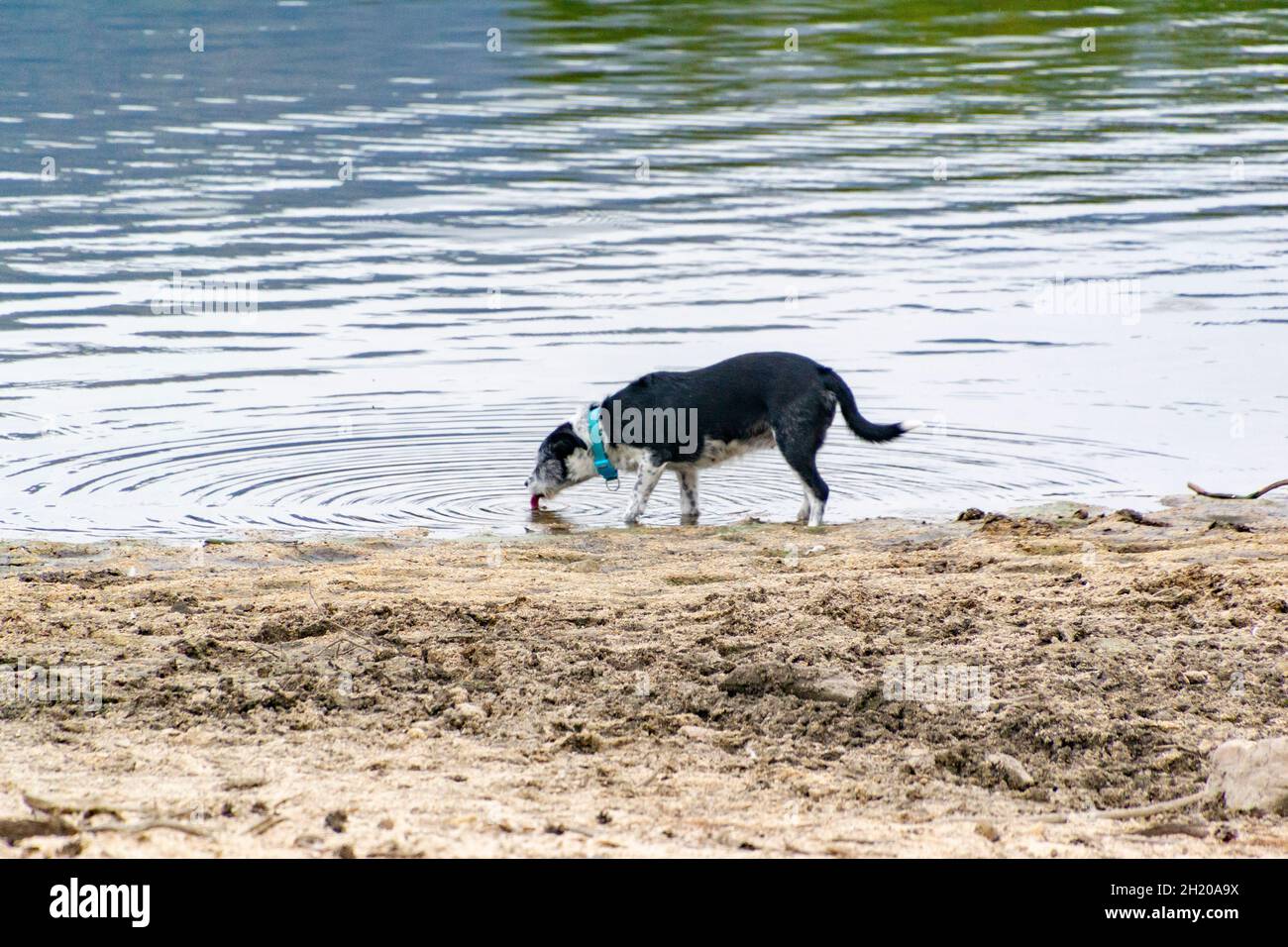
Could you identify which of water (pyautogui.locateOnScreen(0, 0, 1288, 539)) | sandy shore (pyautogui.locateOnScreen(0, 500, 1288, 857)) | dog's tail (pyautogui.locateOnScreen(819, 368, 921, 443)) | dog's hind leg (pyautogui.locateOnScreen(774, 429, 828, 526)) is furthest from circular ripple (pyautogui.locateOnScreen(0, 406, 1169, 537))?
sandy shore (pyautogui.locateOnScreen(0, 500, 1288, 857))

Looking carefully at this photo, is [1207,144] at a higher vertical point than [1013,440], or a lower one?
higher

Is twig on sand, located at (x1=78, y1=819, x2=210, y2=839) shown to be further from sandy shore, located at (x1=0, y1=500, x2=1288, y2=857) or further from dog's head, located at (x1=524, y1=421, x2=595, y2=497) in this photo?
dog's head, located at (x1=524, y1=421, x2=595, y2=497)

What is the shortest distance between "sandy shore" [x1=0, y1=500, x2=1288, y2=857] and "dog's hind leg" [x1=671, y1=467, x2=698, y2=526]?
1.93 metres

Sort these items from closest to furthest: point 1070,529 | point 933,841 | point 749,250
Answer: point 933,841 → point 1070,529 → point 749,250

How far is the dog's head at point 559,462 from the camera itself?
377 inches

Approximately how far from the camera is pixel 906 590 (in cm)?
657

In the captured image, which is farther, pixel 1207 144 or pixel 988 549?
pixel 1207 144

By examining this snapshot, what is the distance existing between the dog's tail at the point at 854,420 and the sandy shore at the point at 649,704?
179 centimetres

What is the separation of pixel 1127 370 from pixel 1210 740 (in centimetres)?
801

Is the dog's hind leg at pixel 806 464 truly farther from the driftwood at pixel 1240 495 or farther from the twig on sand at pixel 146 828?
the twig on sand at pixel 146 828

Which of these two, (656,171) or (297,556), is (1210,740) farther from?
(656,171)

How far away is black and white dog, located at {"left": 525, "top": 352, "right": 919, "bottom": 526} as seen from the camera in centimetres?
931

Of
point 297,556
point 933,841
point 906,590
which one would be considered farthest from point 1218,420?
point 933,841

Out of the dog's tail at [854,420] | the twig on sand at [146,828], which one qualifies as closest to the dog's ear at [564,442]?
the dog's tail at [854,420]
